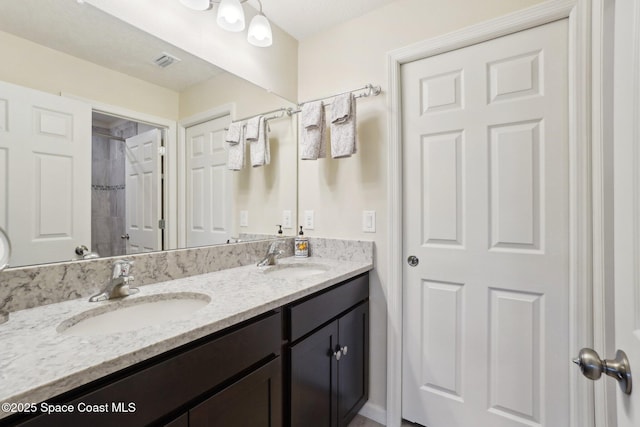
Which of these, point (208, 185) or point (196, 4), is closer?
point (196, 4)

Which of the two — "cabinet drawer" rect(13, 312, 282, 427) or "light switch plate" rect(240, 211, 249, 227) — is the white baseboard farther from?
"light switch plate" rect(240, 211, 249, 227)

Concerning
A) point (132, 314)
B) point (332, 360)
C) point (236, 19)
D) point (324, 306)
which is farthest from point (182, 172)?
point (332, 360)

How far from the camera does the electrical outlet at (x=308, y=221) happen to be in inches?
75.2

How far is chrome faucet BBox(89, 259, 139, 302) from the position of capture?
98cm

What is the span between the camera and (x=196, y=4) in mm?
1285

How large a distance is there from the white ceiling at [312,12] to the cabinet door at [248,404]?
184 cm

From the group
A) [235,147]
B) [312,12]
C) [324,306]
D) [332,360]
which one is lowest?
[332,360]

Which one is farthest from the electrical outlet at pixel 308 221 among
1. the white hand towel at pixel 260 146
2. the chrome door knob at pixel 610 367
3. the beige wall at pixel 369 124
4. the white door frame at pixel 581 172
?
the chrome door knob at pixel 610 367

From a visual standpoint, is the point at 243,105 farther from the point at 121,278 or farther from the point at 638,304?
the point at 638,304

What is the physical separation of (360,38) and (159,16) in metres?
1.08

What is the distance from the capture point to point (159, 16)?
126 centimetres

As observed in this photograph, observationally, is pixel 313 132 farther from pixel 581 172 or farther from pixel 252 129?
pixel 581 172

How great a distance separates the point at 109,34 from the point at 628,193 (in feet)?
5.42

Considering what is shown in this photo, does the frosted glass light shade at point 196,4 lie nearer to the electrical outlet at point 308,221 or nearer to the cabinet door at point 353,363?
the electrical outlet at point 308,221
